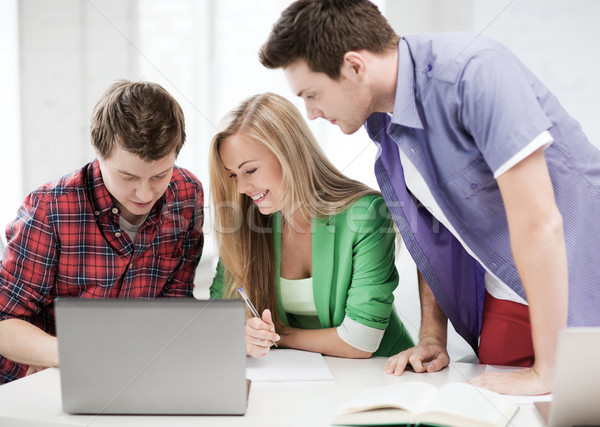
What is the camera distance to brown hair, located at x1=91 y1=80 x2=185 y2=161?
130cm

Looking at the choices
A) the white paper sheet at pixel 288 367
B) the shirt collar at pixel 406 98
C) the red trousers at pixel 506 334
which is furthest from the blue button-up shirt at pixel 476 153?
the white paper sheet at pixel 288 367

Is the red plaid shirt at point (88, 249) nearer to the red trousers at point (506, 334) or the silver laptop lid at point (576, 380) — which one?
the red trousers at point (506, 334)

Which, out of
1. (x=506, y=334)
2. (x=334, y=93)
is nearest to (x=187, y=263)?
(x=334, y=93)

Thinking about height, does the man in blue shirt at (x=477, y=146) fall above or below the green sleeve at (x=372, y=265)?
above

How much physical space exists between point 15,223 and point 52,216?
86 mm

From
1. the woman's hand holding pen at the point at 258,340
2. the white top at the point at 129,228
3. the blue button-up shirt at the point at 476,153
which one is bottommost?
the woman's hand holding pen at the point at 258,340

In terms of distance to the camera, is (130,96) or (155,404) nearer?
(155,404)

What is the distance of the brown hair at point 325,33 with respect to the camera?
1.09 metres

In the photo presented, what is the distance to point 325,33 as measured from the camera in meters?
1.08

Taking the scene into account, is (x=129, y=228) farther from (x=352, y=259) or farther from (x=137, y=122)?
(x=352, y=259)

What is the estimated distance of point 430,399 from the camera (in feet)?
2.83

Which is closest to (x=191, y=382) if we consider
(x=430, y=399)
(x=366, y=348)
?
(x=430, y=399)

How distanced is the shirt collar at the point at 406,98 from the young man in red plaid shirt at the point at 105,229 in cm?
52

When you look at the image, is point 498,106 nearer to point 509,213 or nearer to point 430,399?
point 509,213
